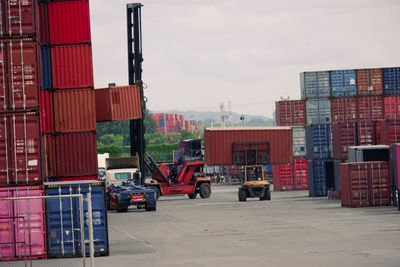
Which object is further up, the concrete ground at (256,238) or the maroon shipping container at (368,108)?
the maroon shipping container at (368,108)

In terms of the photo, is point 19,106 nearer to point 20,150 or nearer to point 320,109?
point 20,150

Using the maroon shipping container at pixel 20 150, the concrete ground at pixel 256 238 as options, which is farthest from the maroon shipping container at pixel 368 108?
the maroon shipping container at pixel 20 150

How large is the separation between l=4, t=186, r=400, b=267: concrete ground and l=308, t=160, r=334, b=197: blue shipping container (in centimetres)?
1330

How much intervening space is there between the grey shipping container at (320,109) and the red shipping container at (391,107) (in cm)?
449

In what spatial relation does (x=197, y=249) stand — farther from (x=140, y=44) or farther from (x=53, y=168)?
(x=140, y=44)

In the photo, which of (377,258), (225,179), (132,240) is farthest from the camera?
(225,179)

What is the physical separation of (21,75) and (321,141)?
33065 millimetres

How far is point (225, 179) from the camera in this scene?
100625 mm

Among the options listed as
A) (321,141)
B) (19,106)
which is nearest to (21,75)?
(19,106)

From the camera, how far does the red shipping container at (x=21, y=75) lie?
23.7m

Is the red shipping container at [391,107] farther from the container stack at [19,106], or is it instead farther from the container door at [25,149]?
the container door at [25,149]

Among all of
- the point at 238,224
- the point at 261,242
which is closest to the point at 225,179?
the point at 238,224

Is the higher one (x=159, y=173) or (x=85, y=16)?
(x=85, y=16)

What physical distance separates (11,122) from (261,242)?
8.04m
